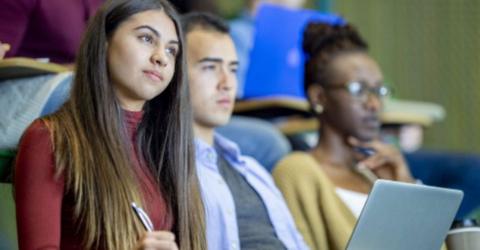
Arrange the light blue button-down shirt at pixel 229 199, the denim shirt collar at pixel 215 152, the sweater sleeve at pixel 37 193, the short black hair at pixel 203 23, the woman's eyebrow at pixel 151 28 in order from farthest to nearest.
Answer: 1. the short black hair at pixel 203 23
2. the denim shirt collar at pixel 215 152
3. the light blue button-down shirt at pixel 229 199
4. the woman's eyebrow at pixel 151 28
5. the sweater sleeve at pixel 37 193

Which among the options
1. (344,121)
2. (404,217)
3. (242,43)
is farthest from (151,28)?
(242,43)

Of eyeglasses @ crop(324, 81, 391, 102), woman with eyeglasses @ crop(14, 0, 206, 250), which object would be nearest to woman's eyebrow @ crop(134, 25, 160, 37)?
woman with eyeglasses @ crop(14, 0, 206, 250)

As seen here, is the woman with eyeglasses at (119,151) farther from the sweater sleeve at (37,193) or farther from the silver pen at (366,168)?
the silver pen at (366,168)

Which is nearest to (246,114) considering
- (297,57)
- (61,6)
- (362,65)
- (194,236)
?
(297,57)

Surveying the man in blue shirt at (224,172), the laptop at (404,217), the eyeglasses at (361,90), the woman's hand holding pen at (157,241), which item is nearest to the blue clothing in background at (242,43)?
the eyeglasses at (361,90)

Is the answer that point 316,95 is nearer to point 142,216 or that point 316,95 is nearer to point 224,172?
point 224,172

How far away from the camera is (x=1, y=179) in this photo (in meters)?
1.98

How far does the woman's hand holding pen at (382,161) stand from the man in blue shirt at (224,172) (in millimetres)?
400

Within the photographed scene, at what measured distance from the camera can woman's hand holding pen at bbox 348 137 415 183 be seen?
2.79 m

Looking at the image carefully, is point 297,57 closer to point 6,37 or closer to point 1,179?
point 6,37

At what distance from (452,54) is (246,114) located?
5.44 ft

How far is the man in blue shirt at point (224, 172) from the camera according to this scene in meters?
2.23

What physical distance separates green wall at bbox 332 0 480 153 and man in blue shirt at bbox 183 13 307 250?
7.46 ft

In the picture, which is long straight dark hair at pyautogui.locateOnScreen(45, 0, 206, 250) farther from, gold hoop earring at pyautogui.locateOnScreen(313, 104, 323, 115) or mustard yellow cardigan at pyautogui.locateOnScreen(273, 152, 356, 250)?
gold hoop earring at pyautogui.locateOnScreen(313, 104, 323, 115)
